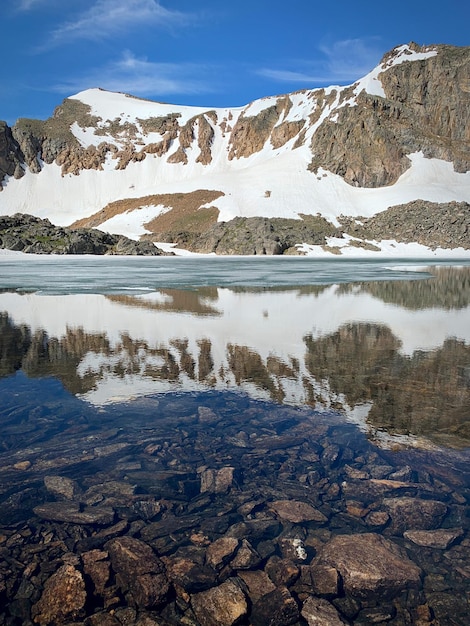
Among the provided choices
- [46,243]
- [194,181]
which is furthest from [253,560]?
[194,181]

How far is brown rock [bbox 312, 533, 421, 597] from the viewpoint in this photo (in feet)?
14.3

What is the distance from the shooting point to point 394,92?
13575 centimetres

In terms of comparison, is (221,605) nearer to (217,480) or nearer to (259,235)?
(217,480)

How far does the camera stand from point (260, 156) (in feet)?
531

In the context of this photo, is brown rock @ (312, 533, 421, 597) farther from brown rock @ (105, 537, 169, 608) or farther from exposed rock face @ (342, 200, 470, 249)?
exposed rock face @ (342, 200, 470, 249)

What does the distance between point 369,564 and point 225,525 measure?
1532 millimetres

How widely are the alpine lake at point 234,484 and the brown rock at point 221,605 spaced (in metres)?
0.01

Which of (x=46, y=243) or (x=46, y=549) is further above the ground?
(x=46, y=243)

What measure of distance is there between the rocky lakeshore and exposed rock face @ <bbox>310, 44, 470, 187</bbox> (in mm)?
128728

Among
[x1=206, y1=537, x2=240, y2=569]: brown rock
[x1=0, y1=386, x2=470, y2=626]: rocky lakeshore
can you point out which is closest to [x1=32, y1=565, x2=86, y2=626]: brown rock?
[x1=0, y1=386, x2=470, y2=626]: rocky lakeshore

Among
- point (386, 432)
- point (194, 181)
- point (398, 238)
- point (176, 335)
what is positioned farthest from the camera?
point (194, 181)

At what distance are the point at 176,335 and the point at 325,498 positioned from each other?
9635mm

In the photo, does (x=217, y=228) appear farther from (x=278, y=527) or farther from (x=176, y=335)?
(x=278, y=527)

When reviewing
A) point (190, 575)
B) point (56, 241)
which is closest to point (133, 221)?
point (56, 241)
